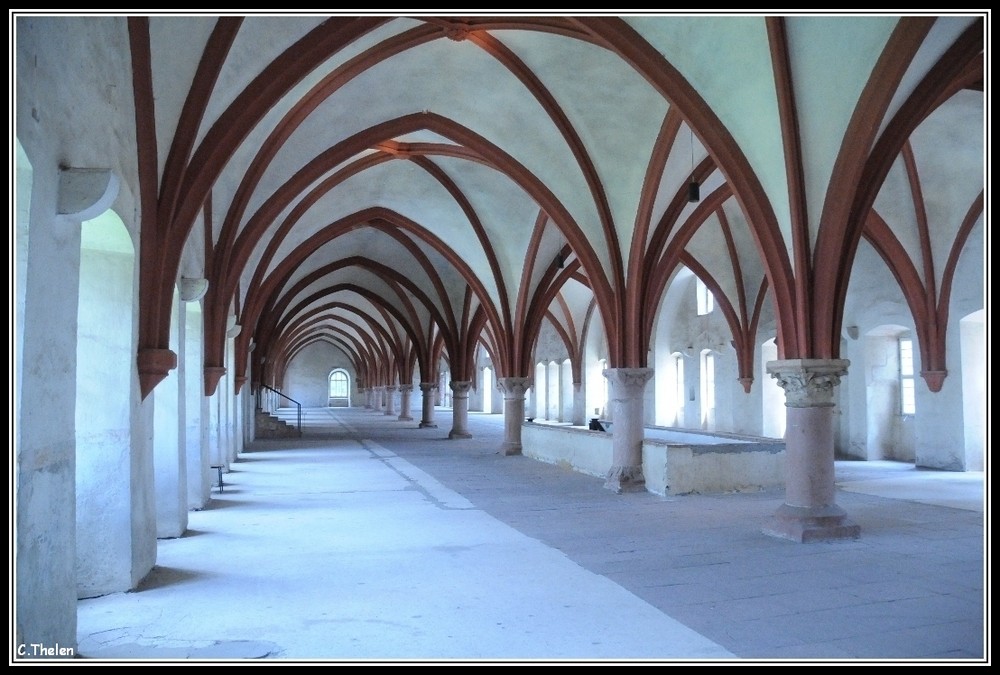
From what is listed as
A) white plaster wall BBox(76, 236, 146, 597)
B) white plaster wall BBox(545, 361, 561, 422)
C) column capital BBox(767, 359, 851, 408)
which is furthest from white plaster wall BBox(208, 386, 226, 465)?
white plaster wall BBox(545, 361, 561, 422)

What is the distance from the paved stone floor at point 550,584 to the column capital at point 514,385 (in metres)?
6.77

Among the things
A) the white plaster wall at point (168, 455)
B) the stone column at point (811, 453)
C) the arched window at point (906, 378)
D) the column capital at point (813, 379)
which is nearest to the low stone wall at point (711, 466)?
the stone column at point (811, 453)

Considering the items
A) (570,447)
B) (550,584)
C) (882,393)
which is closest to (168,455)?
(550,584)

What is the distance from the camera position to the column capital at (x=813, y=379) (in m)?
8.38

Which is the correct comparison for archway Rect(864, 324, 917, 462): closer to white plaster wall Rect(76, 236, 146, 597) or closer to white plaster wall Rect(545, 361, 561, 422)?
white plaster wall Rect(76, 236, 146, 597)

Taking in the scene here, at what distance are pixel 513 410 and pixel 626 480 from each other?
269 inches

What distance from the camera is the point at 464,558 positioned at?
737 centimetres

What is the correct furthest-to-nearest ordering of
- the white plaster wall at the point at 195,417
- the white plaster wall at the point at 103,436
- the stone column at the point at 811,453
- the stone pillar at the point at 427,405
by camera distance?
the stone pillar at the point at 427,405
the white plaster wall at the point at 195,417
the stone column at the point at 811,453
the white plaster wall at the point at 103,436

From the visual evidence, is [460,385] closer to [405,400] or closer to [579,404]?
[579,404]

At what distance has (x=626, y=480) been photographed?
1218cm

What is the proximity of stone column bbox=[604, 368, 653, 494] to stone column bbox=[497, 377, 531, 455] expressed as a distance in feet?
19.7

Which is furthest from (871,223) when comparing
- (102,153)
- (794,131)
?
(102,153)

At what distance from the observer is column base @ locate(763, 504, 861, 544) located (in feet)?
26.6

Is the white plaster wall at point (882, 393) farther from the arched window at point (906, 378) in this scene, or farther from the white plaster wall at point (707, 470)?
the white plaster wall at point (707, 470)
